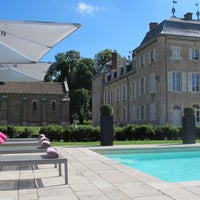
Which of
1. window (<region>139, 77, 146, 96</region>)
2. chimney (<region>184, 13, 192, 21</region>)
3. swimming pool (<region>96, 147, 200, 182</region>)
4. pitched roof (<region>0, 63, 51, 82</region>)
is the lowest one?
swimming pool (<region>96, 147, 200, 182</region>)

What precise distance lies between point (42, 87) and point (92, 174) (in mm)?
54891

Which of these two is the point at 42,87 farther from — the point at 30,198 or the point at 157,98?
the point at 30,198

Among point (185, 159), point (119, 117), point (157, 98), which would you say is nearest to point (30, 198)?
point (185, 159)

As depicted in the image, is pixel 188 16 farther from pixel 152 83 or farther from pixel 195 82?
pixel 152 83

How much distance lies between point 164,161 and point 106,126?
472cm

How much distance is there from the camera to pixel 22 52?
1107cm

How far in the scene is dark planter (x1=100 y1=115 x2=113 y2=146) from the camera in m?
17.4

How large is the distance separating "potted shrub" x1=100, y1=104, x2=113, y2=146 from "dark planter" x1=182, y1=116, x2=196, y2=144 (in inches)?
175

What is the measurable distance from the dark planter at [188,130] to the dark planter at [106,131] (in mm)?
4457

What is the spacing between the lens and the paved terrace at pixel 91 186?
19.0ft

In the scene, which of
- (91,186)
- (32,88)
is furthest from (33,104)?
(91,186)

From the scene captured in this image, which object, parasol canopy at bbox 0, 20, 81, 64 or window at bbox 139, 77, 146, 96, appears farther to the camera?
window at bbox 139, 77, 146, 96

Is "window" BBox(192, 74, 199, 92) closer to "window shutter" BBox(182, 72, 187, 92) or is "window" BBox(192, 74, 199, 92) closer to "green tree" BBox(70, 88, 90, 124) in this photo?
"window shutter" BBox(182, 72, 187, 92)

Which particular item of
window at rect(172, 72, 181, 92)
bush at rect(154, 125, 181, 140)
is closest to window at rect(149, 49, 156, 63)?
window at rect(172, 72, 181, 92)
